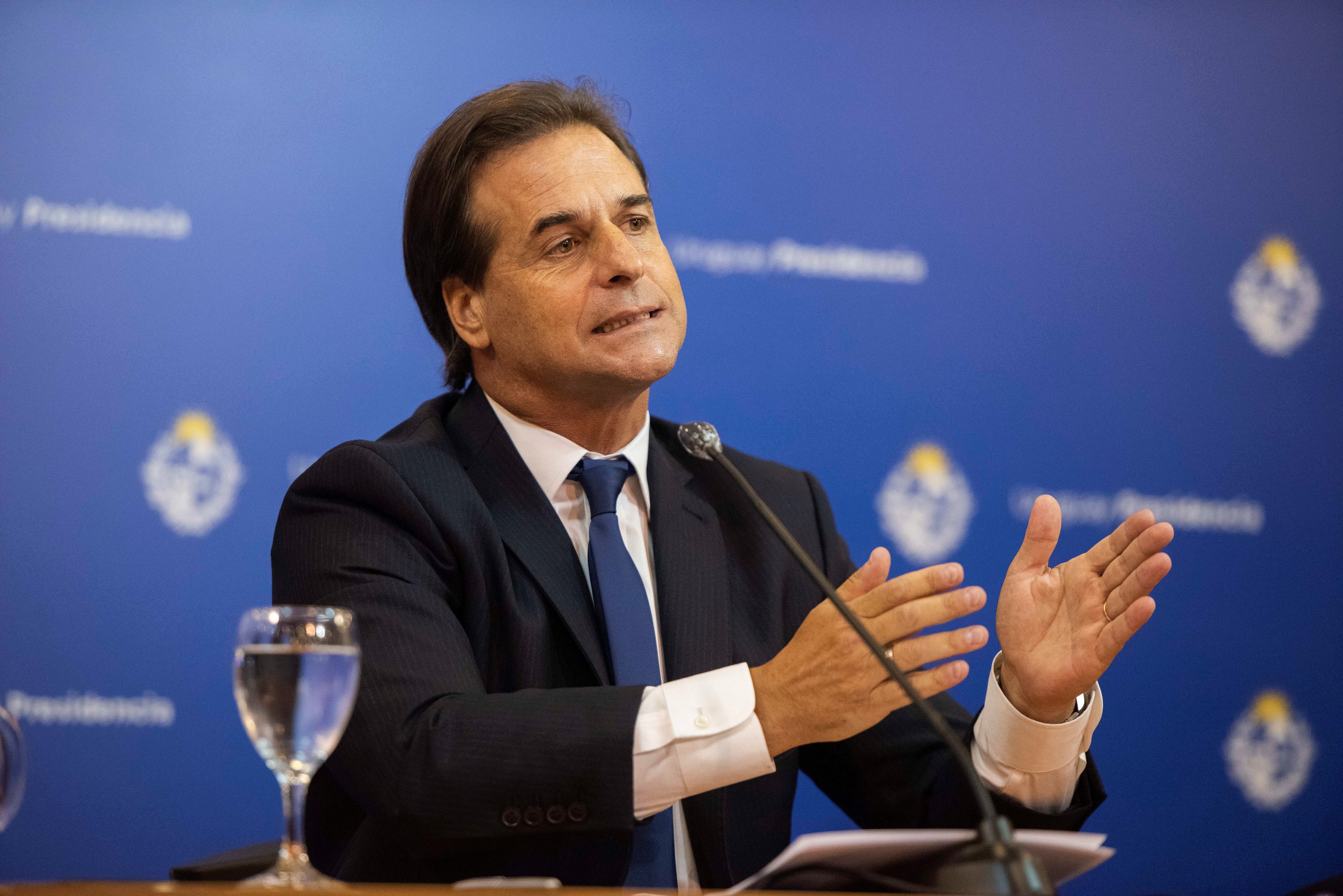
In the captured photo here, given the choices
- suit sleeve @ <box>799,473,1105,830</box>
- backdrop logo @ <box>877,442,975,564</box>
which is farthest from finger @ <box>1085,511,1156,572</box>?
backdrop logo @ <box>877,442,975,564</box>

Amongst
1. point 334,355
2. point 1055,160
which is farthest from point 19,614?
point 1055,160

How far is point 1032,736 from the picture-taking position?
1532mm

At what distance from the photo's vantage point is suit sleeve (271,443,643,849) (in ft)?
4.22

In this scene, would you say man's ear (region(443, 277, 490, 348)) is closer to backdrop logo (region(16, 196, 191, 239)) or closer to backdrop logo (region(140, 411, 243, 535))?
backdrop logo (region(140, 411, 243, 535))

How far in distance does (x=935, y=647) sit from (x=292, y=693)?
67 cm

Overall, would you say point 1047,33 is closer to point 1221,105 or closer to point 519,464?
point 1221,105

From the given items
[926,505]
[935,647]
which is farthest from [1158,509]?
[935,647]

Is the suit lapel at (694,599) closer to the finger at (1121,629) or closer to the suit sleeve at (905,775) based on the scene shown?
the suit sleeve at (905,775)

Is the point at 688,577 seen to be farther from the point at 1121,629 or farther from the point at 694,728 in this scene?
the point at 1121,629

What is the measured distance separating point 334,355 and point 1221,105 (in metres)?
2.49

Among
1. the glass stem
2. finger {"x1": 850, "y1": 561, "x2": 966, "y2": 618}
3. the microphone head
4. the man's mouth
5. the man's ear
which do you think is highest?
the man's ear

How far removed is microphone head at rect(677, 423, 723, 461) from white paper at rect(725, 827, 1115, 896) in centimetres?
73

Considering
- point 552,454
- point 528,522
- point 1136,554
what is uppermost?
point 552,454

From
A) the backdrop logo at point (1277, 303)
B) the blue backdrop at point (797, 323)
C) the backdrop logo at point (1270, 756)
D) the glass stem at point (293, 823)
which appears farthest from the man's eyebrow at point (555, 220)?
the backdrop logo at point (1270, 756)
